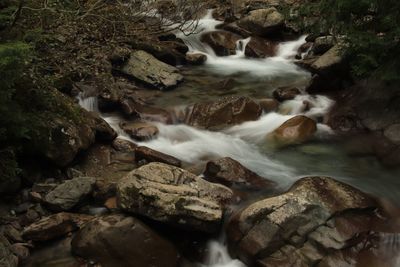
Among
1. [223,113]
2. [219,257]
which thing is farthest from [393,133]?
[219,257]

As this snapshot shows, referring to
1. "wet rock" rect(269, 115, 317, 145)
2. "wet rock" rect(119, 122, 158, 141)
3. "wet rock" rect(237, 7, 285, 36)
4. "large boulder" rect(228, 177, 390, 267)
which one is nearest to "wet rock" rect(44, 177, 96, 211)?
"large boulder" rect(228, 177, 390, 267)

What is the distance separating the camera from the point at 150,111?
9797 mm

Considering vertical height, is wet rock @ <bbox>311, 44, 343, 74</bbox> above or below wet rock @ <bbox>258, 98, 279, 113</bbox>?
above

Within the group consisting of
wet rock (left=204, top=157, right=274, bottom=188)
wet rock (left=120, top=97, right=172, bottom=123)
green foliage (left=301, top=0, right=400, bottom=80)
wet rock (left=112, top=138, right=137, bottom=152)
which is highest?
green foliage (left=301, top=0, right=400, bottom=80)

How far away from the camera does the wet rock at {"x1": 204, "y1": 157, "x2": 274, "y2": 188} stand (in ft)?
22.6

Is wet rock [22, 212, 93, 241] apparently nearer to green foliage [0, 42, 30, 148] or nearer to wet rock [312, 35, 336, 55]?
green foliage [0, 42, 30, 148]

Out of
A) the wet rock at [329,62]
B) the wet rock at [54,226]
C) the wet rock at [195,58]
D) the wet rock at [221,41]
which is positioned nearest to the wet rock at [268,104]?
the wet rock at [329,62]

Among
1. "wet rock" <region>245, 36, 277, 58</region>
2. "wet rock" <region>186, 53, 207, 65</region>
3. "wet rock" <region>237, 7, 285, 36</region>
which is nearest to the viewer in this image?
"wet rock" <region>186, 53, 207, 65</region>

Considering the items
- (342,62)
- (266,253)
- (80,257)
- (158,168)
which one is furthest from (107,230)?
(342,62)

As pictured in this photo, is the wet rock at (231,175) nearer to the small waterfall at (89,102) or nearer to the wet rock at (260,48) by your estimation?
the small waterfall at (89,102)

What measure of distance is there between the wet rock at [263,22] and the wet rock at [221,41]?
0.61 m

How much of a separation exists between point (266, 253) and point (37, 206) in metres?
3.11

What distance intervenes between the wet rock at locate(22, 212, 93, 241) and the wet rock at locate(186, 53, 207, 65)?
8.58 m

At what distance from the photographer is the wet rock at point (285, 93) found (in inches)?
406
